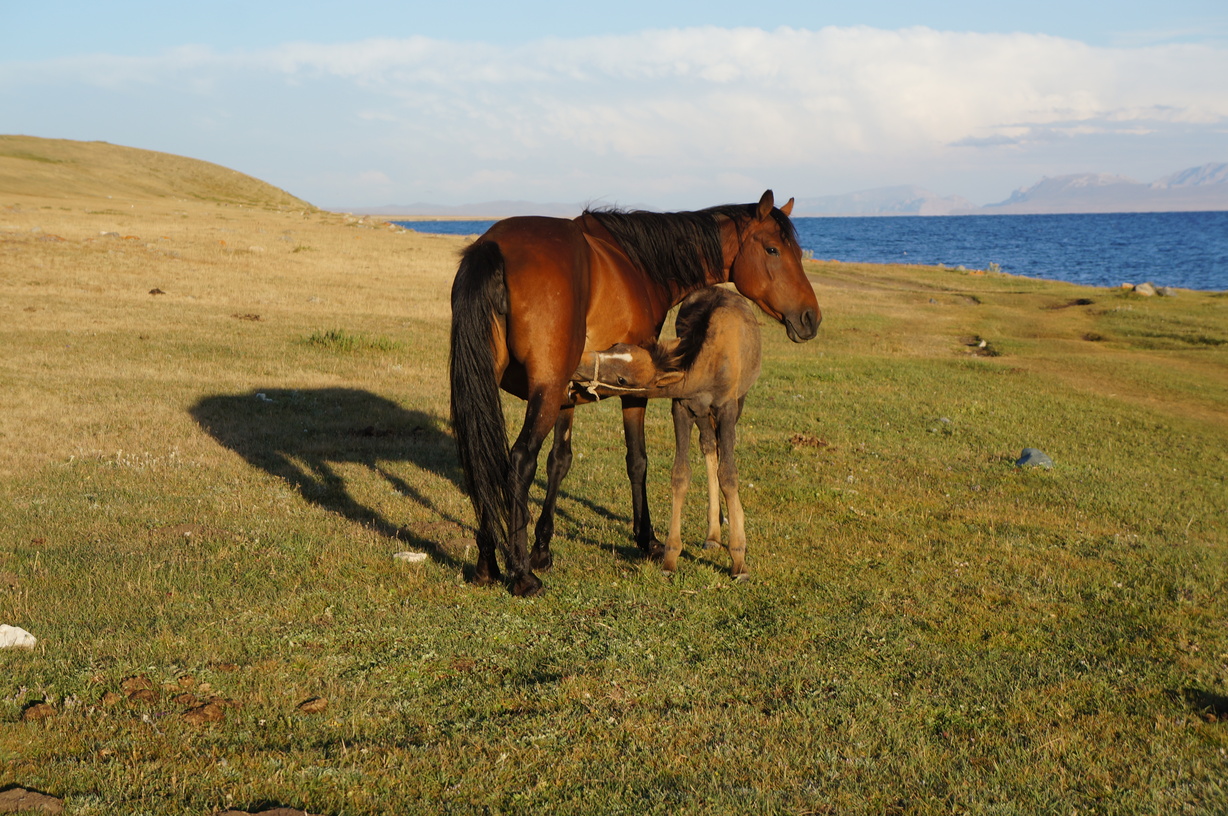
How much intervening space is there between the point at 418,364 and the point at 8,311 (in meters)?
9.54

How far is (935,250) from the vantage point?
97.8 meters

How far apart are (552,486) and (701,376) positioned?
1.79 metres

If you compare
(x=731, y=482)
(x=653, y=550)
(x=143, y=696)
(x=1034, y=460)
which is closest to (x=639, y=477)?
(x=653, y=550)

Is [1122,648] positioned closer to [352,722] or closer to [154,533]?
[352,722]

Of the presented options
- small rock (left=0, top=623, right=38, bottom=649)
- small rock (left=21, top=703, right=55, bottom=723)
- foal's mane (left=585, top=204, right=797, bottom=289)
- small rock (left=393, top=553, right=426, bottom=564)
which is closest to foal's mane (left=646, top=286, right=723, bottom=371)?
foal's mane (left=585, top=204, right=797, bottom=289)

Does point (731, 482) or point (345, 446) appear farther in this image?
point (345, 446)

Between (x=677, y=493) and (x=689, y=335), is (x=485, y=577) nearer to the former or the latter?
(x=677, y=493)

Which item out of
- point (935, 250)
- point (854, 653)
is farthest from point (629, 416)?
point (935, 250)

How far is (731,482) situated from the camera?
710cm

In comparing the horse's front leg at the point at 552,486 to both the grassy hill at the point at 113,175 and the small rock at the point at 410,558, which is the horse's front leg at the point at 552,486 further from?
the grassy hill at the point at 113,175

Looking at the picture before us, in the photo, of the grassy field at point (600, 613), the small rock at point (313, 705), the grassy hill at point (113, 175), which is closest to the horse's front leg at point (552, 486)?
the grassy field at point (600, 613)

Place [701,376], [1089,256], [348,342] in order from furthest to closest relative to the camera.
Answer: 1. [1089,256]
2. [348,342]
3. [701,376]

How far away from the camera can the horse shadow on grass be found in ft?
27.7

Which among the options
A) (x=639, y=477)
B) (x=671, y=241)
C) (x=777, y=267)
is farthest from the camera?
(x=639, y=477)
